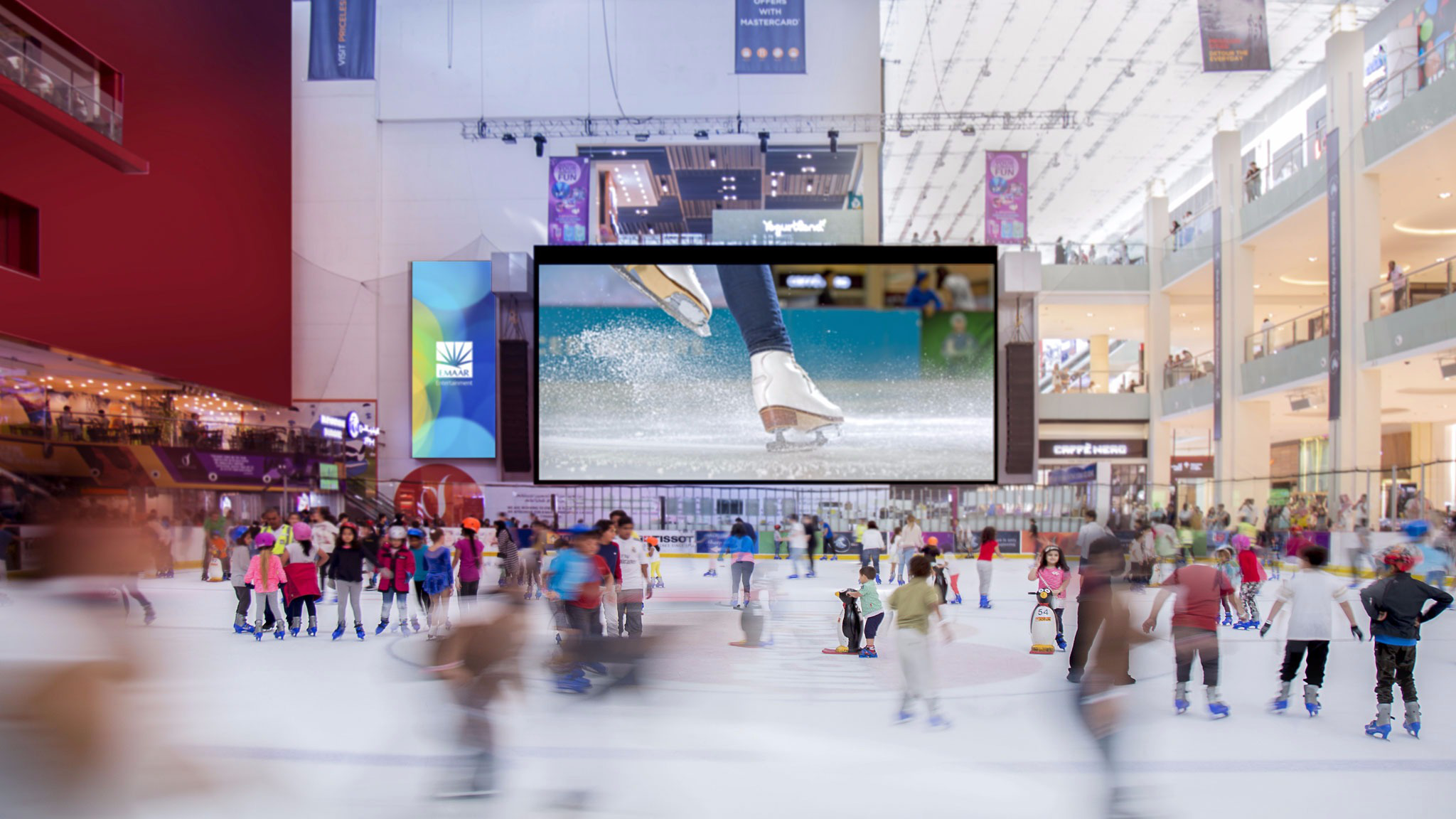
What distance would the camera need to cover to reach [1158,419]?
30.8 m

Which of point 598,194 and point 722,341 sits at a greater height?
point 598,194

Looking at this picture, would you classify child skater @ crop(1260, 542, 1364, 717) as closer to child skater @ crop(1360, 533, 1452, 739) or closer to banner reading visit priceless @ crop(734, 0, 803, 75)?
child skater @ crop(1360, 533, 1452, 739)

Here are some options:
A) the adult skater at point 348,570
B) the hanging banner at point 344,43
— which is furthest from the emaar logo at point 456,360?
the adult skater at point 348,570

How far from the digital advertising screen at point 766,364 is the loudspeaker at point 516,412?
0.65 meters

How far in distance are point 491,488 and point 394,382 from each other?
24.4ft

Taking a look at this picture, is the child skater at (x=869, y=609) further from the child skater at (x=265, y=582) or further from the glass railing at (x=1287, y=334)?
the glass railing at (x=1287, y=334)

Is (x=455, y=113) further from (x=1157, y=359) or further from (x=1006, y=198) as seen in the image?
(x=1157, y=359)

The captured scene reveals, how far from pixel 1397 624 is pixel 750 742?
445cm

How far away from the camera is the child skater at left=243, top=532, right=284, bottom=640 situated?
433 inches

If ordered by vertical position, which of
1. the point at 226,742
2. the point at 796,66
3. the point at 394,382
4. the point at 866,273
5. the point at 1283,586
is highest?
the point at 796,66

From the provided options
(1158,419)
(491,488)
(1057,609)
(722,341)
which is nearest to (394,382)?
(491,488)

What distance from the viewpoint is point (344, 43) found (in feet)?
56.6

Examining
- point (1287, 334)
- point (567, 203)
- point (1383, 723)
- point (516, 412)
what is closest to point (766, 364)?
point (516, 412)

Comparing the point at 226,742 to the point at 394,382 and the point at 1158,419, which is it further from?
the point at 1158,419
